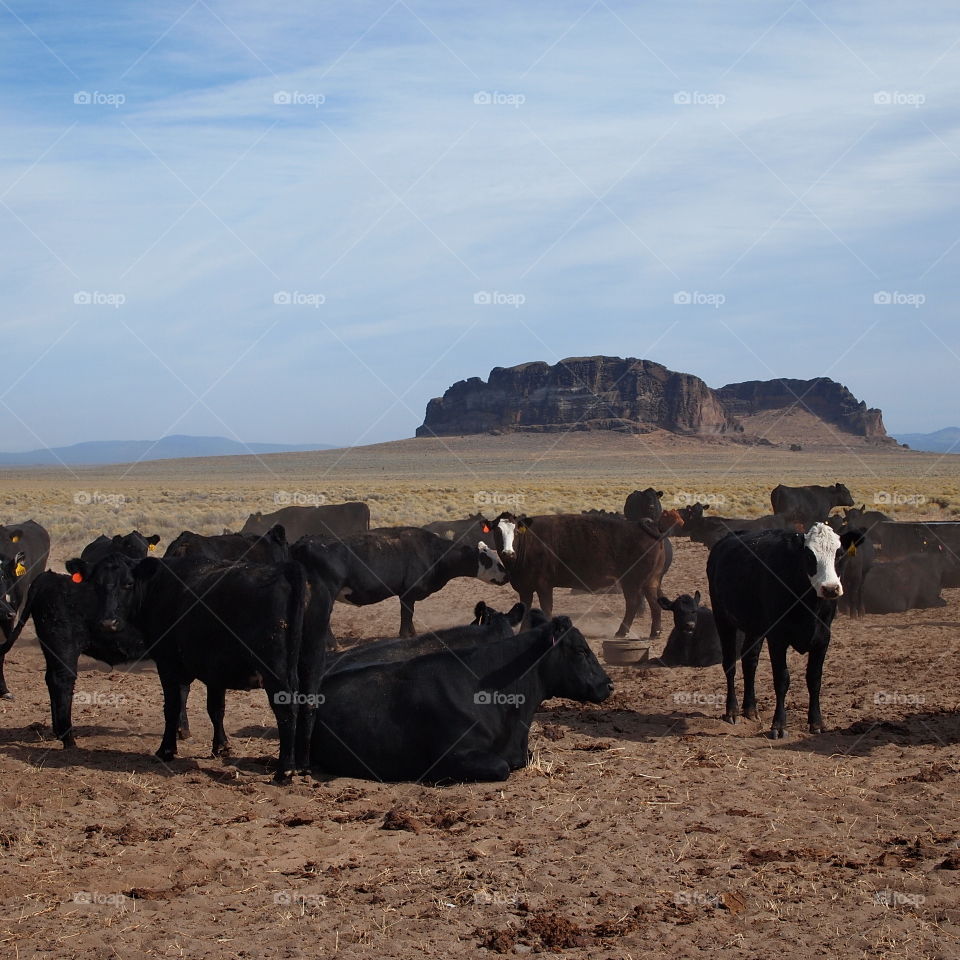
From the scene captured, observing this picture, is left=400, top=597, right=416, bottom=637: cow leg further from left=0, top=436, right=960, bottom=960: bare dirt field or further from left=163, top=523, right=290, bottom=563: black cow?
left=0, top=436, right=960, bottom=960: bare dirt field

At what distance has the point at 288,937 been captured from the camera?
545 cm

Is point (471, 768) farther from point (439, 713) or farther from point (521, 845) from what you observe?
point (521, 845)

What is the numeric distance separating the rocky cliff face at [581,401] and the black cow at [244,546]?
497 feet

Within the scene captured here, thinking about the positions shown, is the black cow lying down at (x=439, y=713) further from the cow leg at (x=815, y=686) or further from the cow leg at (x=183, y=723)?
the cow leg at (x=815, y=686)

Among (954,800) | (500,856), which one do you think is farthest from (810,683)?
(500,856)

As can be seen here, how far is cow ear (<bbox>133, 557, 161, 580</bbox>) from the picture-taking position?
9430 mm

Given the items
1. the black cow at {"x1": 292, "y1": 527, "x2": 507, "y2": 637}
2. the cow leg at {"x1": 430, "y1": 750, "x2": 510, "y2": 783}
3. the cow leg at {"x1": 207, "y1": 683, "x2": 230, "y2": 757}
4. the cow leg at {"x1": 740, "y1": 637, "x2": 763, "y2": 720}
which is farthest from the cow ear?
the cow leg at {"x1": 740, "y1": 637, "x2": 763, "y2": 720}

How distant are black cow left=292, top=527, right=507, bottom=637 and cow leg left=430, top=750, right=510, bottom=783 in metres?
6.82

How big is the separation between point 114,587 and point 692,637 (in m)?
7.11

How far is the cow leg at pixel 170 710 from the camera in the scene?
8.97 meters

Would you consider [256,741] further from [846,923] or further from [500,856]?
[846,923]

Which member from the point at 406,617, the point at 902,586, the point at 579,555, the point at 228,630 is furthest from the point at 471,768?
the point at 902,586

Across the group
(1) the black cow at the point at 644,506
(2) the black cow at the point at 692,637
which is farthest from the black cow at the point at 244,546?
(1) the black cow at the point at 644,506

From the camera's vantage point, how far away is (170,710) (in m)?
9.05
